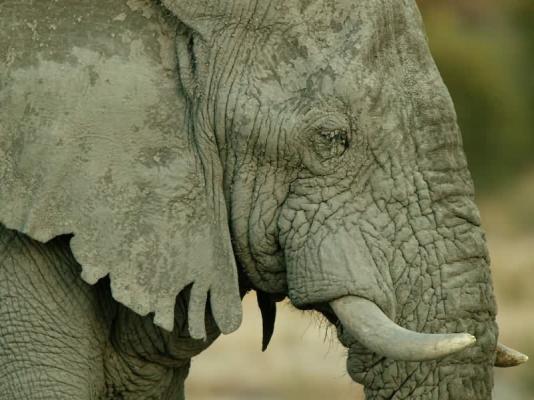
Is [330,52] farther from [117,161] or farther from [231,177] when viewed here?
[117,161]

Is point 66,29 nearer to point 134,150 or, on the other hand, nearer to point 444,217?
point 134,150

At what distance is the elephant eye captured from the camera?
16.0 feet

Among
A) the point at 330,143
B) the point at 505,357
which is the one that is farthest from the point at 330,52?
the point at 505,357

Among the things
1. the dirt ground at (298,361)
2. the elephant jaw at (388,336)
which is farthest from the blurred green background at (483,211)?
the elephant jaw at (388,336)

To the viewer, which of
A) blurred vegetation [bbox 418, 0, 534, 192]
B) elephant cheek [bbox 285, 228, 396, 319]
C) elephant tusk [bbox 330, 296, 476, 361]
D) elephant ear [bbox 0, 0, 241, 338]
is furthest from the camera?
blurred vegetation [bbox 418, 0, 534, 192]

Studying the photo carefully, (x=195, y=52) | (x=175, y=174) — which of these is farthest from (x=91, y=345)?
(x=195, y=52)

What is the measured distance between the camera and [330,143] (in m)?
4.90

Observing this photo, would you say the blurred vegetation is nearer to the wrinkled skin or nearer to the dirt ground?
the dirt ground

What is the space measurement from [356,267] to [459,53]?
12.1 m

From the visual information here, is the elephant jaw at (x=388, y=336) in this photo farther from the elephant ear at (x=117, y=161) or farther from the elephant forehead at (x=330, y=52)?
the elephant forehead at (x=330, y=52)

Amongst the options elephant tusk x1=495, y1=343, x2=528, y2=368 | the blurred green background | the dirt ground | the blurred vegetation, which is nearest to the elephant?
elephant tusk x1=495, y1=343, x2=528, y2=368

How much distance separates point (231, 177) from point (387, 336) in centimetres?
64

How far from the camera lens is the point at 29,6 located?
501 centimetres

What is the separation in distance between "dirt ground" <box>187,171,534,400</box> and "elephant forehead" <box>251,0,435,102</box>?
161 inches
